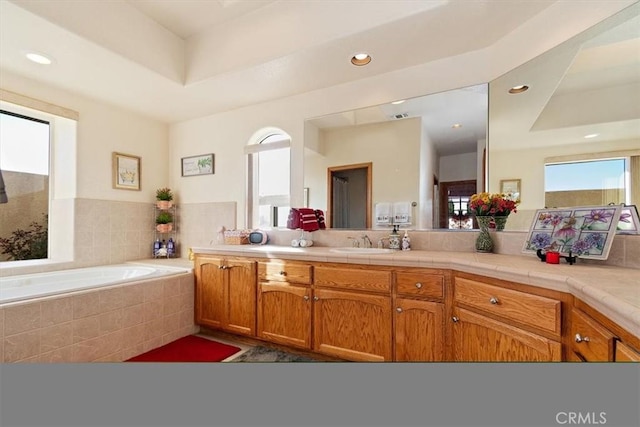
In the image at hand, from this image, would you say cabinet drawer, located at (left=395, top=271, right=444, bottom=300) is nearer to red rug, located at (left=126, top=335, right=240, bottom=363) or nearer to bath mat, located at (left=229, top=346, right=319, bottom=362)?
bath mat, located at (left=229, top=346, right=319, bottom=362)

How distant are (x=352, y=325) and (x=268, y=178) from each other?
1.69 m

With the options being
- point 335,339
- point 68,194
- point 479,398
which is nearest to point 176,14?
point 68,194

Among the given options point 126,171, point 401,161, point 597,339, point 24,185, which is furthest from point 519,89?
point 24,185

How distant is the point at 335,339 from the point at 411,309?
1.83ft

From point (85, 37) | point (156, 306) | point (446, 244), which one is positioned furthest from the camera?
point (156, 306)

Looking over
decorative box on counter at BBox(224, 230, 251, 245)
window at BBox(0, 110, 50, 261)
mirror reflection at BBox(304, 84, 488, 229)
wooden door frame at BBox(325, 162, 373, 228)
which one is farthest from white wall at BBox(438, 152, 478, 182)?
window at BBox(0, 110, 50, 261)

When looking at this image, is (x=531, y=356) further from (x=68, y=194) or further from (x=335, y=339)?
(x=68, y=194)

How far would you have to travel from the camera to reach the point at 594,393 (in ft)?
2.31

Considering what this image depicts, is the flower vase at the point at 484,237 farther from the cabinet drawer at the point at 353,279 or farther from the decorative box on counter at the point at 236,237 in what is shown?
the decorative box on counter at the point at 236,237

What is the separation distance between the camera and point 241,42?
7.02 feet

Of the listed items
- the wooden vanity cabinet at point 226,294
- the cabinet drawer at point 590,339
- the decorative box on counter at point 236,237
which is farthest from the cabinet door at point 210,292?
the cabinet drawer at point 590,339

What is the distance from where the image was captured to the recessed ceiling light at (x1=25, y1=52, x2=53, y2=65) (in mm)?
1932

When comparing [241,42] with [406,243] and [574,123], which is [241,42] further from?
[574,123]

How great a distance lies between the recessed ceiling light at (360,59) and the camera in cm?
200
